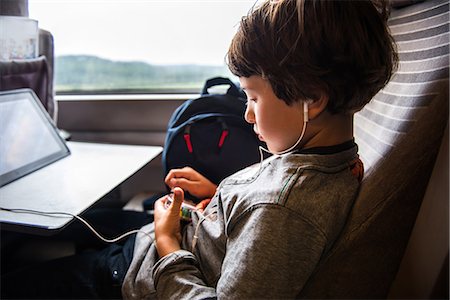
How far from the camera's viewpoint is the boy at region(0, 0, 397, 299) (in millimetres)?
566

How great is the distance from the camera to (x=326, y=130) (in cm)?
66

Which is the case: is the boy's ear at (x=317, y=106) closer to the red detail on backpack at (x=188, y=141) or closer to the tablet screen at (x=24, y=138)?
the red detail on backpack at (x=188, y=141)

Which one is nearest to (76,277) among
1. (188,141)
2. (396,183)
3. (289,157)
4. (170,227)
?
(170,227)

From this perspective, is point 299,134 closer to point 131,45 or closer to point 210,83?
point 210,83

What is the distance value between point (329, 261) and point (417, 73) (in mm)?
376

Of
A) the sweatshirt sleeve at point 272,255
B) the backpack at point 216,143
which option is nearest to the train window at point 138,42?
the backpack at point 216,143

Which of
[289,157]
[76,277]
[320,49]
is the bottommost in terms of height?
[76,277]

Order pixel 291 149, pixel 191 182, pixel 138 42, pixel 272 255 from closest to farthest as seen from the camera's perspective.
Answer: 1. pixel 272 255
2. pixel 291 149
3. pixel 191 182
4. pixel 138 42

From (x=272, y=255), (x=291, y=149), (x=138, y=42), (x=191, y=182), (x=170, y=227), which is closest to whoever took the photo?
(x=272, y=255)

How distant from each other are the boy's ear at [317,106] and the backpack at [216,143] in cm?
37

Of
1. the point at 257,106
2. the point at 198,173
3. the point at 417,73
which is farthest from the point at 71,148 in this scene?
the point at 417,73

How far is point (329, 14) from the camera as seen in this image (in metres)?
0.57

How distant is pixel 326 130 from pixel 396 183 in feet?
0.48

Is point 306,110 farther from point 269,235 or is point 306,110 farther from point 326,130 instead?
point 269,235
